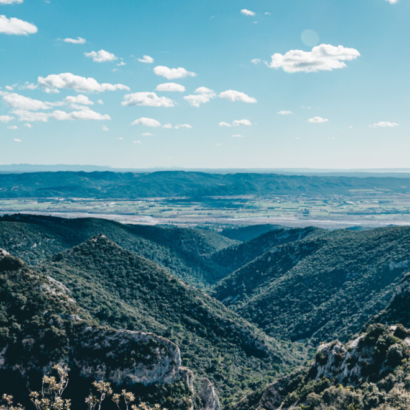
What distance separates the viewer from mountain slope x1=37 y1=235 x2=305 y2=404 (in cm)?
8781

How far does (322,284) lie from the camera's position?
137500 millimetres

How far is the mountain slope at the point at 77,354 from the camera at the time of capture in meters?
56.7

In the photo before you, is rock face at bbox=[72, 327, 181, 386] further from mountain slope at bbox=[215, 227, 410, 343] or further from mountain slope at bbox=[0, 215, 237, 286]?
mountain slope at bbox=[0, 215, 237, 286]

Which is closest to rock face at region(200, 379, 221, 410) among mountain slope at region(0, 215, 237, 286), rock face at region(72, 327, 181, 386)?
rock face at region(72, 327, 181, 386)

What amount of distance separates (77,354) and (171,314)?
44.8 metres

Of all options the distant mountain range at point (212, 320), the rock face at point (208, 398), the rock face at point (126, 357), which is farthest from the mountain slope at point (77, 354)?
the rock face at point (208, 398)

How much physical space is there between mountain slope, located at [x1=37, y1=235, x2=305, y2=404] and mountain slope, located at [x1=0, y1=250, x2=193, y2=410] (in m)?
21.4

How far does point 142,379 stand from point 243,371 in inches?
1540

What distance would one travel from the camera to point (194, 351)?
298 ft

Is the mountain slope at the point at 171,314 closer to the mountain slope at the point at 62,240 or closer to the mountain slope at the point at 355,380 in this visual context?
the mountain slope at the point at 355,380

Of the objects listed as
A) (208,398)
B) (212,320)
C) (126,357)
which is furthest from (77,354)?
(212,320)

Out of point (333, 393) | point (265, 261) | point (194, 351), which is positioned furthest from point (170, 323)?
point (265, 261)

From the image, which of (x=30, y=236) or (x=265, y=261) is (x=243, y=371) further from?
(x=30, y=236)

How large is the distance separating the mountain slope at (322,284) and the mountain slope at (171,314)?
15.3m
